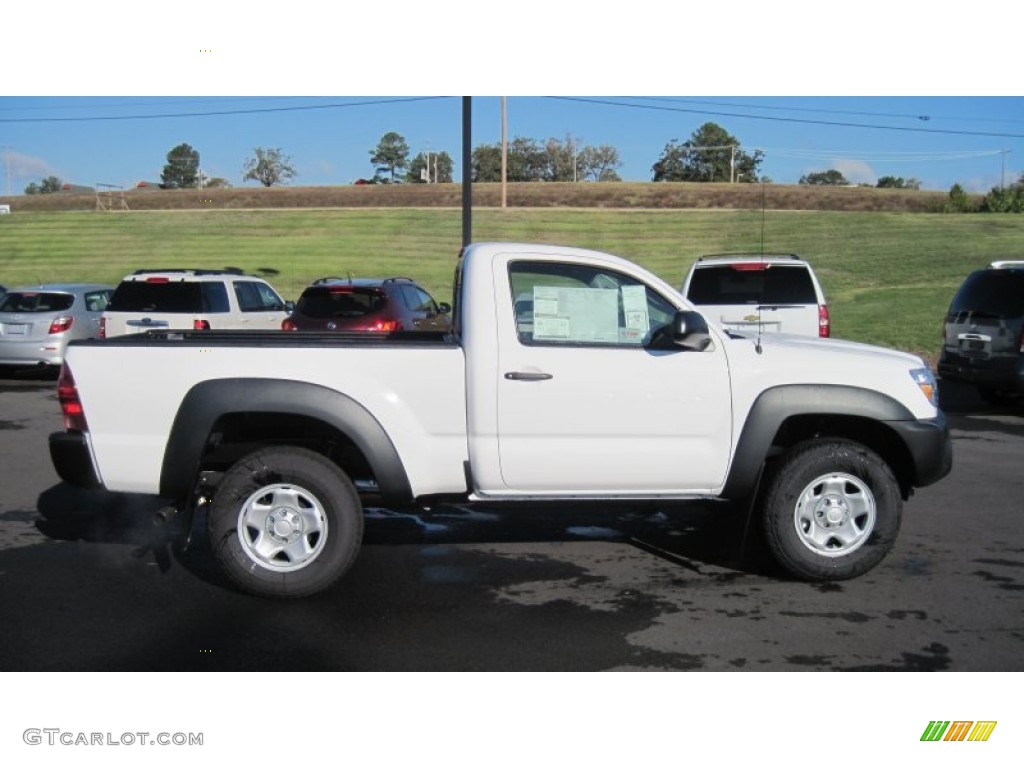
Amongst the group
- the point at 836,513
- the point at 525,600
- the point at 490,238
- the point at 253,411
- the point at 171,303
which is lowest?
the point at 525,600

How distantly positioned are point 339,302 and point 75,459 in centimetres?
767

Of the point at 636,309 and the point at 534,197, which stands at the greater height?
the point at 534,197

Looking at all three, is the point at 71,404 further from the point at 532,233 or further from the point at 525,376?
the point at 532,233

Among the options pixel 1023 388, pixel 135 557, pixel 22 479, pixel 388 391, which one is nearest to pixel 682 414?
pixel 388 391

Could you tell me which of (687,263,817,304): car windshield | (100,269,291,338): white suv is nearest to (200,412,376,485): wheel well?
(687,263,817,304): car windshield

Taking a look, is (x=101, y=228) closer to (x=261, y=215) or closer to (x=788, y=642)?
(x=261, y=215)

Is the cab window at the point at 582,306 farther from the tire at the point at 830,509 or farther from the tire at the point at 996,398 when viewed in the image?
the tire at the point at 996,398

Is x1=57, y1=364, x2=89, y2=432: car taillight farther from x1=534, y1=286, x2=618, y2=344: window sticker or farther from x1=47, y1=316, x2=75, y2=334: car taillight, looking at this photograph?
x1=47, y1=316, x2=75, y2=334: car taillight

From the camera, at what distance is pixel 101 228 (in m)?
40.2

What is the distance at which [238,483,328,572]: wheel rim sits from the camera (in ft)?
17.9

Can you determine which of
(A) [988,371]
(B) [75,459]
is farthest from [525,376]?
(A) [988,371]

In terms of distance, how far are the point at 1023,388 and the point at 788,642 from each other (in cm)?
777
